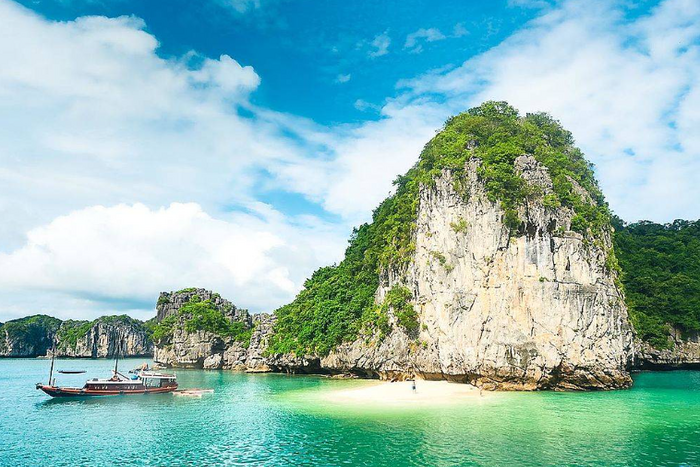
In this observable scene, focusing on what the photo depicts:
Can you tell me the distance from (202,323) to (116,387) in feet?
125

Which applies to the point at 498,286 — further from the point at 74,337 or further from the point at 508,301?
the point at 74,337

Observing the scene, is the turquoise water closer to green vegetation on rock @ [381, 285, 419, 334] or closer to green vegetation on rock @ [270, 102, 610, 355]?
green vegetation on rock @ [381, 285, 419, 334]

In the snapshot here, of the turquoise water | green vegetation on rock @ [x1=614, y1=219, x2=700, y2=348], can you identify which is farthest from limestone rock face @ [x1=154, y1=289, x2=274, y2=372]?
green vegetation on rock @ [x1=614, y1=219, x2=700, y2=348]

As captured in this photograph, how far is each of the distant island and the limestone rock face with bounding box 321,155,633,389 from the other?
103mm

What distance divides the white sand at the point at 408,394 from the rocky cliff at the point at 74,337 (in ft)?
370

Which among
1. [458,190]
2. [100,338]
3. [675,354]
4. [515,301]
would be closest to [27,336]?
[100,338]

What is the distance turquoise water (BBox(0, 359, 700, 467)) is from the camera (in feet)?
62.3

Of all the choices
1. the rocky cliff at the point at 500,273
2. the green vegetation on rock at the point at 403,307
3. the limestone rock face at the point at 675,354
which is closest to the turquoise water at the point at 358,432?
the rocky cliff at the point at 500,273

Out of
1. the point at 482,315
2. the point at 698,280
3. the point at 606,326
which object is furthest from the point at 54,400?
the point at 698,280

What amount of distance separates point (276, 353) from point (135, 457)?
44.5m

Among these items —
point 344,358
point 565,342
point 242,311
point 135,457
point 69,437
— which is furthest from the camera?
point 242,311

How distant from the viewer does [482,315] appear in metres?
38.0

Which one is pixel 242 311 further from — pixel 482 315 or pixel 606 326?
pixel 606 326

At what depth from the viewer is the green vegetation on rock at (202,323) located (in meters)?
77.1
